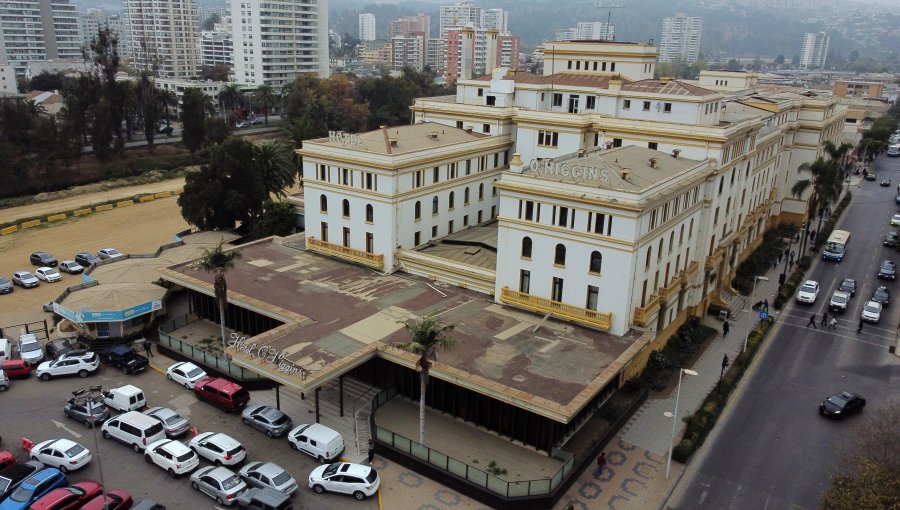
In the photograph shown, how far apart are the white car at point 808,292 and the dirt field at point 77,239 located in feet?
246

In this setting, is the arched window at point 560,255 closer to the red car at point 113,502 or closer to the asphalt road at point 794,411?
the asphalt road at point 794,411

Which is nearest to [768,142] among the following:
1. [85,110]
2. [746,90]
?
[746,90]

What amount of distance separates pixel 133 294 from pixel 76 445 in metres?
19.6

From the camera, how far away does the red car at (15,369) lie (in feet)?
160

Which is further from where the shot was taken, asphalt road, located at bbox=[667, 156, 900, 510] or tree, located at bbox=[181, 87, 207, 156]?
tree, located at bbox=[181, 87, 207, 156]

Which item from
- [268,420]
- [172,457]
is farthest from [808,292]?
[172,457]

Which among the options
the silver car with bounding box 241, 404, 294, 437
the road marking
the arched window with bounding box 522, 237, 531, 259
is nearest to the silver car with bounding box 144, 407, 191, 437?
the silver car with bounding box 241, 404, 294, 437

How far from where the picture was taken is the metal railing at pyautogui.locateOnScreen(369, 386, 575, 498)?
36.4 m

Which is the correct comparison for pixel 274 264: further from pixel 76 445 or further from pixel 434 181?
pixel 76 445

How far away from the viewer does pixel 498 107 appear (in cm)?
7425

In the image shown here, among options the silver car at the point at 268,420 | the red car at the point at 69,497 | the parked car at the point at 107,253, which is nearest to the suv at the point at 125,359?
the silver car at the point at 268,420

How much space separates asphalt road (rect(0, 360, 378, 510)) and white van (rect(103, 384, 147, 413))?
1.45 metres

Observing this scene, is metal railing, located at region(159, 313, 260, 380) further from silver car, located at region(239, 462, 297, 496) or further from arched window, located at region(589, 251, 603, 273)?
arched window, located at region(589, 251, 603, 273)

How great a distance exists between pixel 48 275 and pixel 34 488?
140 feet
